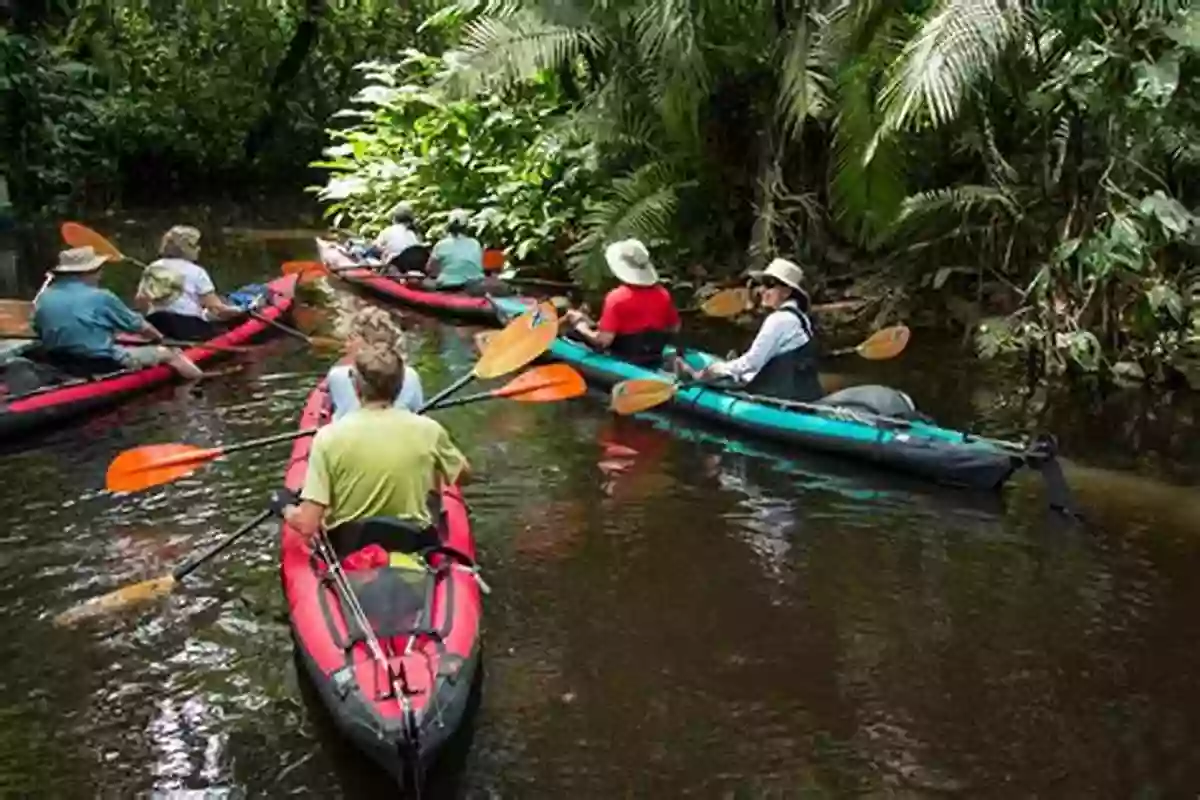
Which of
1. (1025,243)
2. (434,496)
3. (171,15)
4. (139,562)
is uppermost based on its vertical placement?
(171,15)

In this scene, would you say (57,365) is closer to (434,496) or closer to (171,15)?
(434,496)

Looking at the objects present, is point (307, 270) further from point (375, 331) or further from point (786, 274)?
point (375, 331)

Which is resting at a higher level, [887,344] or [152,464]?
[887,344]

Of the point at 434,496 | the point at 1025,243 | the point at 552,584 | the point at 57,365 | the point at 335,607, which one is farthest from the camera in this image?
the point at 1025,243

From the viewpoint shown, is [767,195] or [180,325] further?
[767,195]

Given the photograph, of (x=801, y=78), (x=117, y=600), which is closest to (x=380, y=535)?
(x=117, y=600)

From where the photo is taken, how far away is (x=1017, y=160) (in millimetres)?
11961

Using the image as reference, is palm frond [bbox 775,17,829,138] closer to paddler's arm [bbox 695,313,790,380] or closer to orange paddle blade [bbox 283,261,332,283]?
paddler's arm [bbox 695,313,790,380]

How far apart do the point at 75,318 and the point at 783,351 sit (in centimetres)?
453

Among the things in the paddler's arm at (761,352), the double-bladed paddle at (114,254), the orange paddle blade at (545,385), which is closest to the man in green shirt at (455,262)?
the double-bladed paddle at (114,254)

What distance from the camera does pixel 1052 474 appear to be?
7.42 metres

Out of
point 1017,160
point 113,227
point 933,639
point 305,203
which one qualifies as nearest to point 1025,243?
point 1017,160

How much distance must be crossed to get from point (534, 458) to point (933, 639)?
3228 mm

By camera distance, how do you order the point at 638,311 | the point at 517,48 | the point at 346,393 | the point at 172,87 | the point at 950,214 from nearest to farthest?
the point at 346,393, the point at 638,311, the point at 950,214, the point at 517,48, the point at 172,87
